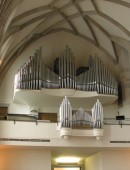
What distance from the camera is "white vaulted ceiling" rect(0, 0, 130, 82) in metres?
14.2

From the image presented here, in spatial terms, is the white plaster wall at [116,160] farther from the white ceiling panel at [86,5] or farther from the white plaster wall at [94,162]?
the white ceiling panel at [86,5]

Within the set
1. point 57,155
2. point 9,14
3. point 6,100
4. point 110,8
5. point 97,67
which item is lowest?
point 57,155

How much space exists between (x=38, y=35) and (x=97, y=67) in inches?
140

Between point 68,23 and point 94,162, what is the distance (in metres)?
7.14

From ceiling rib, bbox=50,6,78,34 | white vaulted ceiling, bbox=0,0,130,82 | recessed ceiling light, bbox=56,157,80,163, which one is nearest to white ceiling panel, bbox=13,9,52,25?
white vaulted ceiling, bbox=0,0,130,82

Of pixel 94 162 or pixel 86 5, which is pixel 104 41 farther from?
pixel 94 162

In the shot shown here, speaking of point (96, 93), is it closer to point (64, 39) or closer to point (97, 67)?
point (97, 67)

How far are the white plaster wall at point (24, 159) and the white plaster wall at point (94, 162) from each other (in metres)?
2.41

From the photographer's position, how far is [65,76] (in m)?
15.8

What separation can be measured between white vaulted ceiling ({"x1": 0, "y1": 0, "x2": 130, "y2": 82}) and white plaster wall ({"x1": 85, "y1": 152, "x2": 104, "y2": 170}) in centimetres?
515

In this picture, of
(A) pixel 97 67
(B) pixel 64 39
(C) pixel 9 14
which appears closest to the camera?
(C) pixel 9 14

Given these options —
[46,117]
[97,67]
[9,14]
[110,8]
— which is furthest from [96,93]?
[9,14]

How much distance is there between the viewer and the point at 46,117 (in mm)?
16797

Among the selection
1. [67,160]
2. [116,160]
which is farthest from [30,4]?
[67,160]
